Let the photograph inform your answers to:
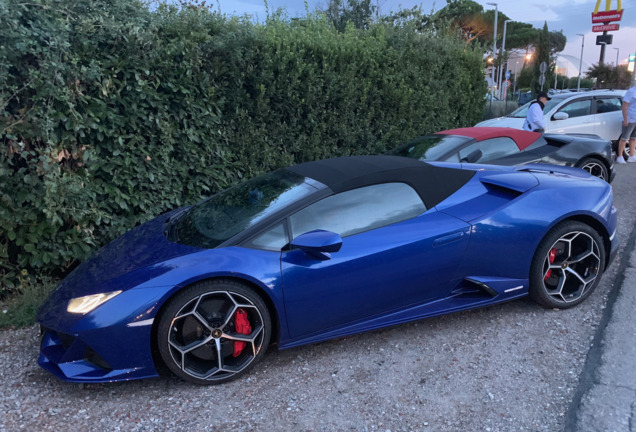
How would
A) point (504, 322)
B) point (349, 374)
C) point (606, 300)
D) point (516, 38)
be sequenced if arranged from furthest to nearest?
1. point (516, 38)
2. point (606, 300)
3. point (504, 322)
4. point (349, 374)

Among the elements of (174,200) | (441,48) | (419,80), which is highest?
(441,48)

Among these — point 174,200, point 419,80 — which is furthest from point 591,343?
point 419,80

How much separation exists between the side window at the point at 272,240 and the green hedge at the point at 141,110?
2.29m

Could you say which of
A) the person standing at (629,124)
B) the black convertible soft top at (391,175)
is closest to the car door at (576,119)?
the person standing at (629,124)

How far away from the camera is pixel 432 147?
6.27 meters

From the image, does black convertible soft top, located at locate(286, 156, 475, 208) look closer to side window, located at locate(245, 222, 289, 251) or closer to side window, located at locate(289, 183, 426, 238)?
side window, located at locate(289, 183, 426, 238)

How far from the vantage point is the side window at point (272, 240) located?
308cm

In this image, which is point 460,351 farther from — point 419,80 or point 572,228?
point 419,80

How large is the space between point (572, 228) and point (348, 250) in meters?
1.84

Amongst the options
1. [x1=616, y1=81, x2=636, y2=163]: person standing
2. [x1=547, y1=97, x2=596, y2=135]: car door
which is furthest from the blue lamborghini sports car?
[x1=616, y1=81, x2=636, y2=163]: person standing

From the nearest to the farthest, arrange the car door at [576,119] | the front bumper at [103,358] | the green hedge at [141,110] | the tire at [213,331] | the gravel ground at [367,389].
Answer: the gravel ground at [367,389] → the front bumper at [103,358] → the tire at [213,331] → the green hedge at [141,110] → the car door at [576,119]

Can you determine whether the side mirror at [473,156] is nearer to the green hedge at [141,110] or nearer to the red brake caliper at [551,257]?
the green hedge at [141,110]

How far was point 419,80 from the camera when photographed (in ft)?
28.1

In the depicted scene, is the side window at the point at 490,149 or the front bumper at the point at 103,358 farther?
the side window at the point at 490,149
